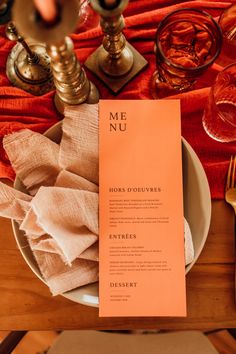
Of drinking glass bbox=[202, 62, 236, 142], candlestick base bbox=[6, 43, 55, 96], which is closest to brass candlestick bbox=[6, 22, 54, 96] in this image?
candlestick base bbox=[6, 43, 55, 96]

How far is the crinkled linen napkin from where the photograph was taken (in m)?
0.42

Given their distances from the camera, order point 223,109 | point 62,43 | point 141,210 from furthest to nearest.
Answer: point 223,109, point 141,210, point 62,43

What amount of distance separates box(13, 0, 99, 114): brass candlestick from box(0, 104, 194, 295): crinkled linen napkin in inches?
0.9

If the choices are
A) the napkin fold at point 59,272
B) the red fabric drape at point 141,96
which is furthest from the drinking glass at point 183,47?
the napkin fold at point 59,272

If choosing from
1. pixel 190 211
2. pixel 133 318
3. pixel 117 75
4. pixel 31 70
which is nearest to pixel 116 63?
pixel 117 75

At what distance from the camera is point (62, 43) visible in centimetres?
36

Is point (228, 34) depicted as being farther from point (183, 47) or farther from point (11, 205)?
point (11, 205)

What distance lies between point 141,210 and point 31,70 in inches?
9.8

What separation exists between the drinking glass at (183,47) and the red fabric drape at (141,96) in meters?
0.02

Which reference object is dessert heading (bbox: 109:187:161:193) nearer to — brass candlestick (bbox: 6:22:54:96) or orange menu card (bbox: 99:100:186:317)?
orange menu card (bbox: 99:100:186:317)

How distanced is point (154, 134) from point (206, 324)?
0.78 feet

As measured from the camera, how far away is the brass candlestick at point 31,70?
0.54 metres

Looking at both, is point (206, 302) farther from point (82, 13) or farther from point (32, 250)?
point (82, 13)

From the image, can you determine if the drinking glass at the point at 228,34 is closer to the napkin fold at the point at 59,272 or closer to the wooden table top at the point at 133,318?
the wooden table top at the point at 133,318
